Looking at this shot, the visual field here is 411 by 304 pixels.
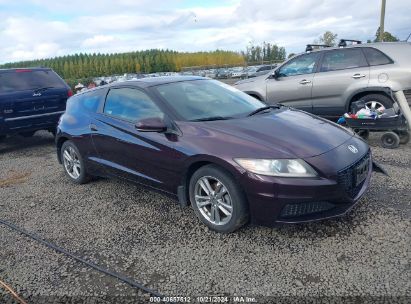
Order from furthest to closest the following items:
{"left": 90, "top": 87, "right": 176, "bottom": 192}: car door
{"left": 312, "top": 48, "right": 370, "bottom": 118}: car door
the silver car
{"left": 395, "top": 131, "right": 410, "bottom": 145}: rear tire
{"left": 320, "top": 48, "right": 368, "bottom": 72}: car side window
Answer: {"left": 320, "top": 48, "right": 368, "bottom": 72}: car side window
{"left": 312, "top": 48, "right": 370, "bottom": 118}: car door
the silver car
{"left": 395, "top": 131, "right": 410, "bottom": 145}: rear tire
{"left": 90, "top": 87, "right": 176, "bottom": 192}: car door

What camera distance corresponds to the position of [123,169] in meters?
4.67

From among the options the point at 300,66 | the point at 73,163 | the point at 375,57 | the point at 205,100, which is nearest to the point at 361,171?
the point at 205,100

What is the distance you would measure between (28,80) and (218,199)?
6350mm

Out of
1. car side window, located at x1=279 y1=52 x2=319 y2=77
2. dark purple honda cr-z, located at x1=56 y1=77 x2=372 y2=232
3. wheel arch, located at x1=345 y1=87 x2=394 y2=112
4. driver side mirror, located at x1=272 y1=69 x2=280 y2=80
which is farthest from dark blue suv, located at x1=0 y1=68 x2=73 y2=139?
wheel arch, located at x1=345 y1=87 x2=394 y2=112

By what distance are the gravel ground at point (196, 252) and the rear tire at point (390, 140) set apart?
1.68 metres

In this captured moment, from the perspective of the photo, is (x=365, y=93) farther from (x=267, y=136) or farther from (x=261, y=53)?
(x=261, y=53)

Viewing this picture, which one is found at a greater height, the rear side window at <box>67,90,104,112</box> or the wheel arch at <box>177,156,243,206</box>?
the rear side window at <box>67,90,104,112</box>

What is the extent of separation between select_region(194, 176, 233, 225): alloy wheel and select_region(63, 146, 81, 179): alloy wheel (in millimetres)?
2514

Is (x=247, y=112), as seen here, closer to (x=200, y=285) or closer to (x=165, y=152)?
(x=165, y=152)

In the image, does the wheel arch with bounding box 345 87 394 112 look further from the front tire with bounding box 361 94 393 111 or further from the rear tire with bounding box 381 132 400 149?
the rear tire with bounding box 381 132 400 149

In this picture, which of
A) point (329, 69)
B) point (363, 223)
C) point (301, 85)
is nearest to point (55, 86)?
point (301, 85)

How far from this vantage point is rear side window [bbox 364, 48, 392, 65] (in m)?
7.41

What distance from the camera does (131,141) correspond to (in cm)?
442

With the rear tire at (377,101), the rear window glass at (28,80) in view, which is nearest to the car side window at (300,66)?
the rear tire at (377,101)
